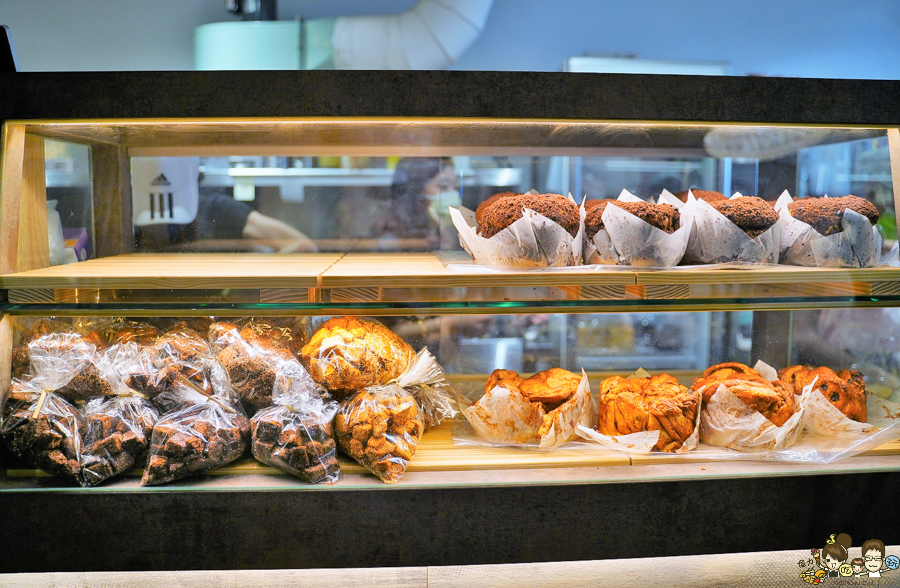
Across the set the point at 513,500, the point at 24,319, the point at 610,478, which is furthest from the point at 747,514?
the point at 24,319

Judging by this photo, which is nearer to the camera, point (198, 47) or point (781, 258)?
point (781, 258)

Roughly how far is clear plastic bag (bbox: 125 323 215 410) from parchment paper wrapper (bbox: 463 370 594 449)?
671 mm

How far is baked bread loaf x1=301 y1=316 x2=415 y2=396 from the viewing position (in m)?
1.33

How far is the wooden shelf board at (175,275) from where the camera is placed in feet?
4.02

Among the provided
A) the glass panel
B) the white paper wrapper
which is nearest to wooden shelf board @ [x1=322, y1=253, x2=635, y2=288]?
the white paper wrapper

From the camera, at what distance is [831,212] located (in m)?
1.35

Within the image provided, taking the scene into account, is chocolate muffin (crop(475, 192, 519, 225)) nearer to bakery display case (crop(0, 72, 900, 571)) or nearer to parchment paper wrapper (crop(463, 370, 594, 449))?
bakery display case (crop(0, 72, 900, 571))

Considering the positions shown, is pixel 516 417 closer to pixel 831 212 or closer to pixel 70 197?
pixel 831 212

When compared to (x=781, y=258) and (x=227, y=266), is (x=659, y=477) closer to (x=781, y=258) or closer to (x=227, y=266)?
(x=781, y=258)

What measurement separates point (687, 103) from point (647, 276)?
15.6 inches

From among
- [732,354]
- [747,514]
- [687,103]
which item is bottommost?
[747,514]

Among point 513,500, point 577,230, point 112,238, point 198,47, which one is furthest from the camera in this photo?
point 198,47

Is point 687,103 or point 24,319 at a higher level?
point 687,103

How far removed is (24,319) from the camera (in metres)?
1.32
